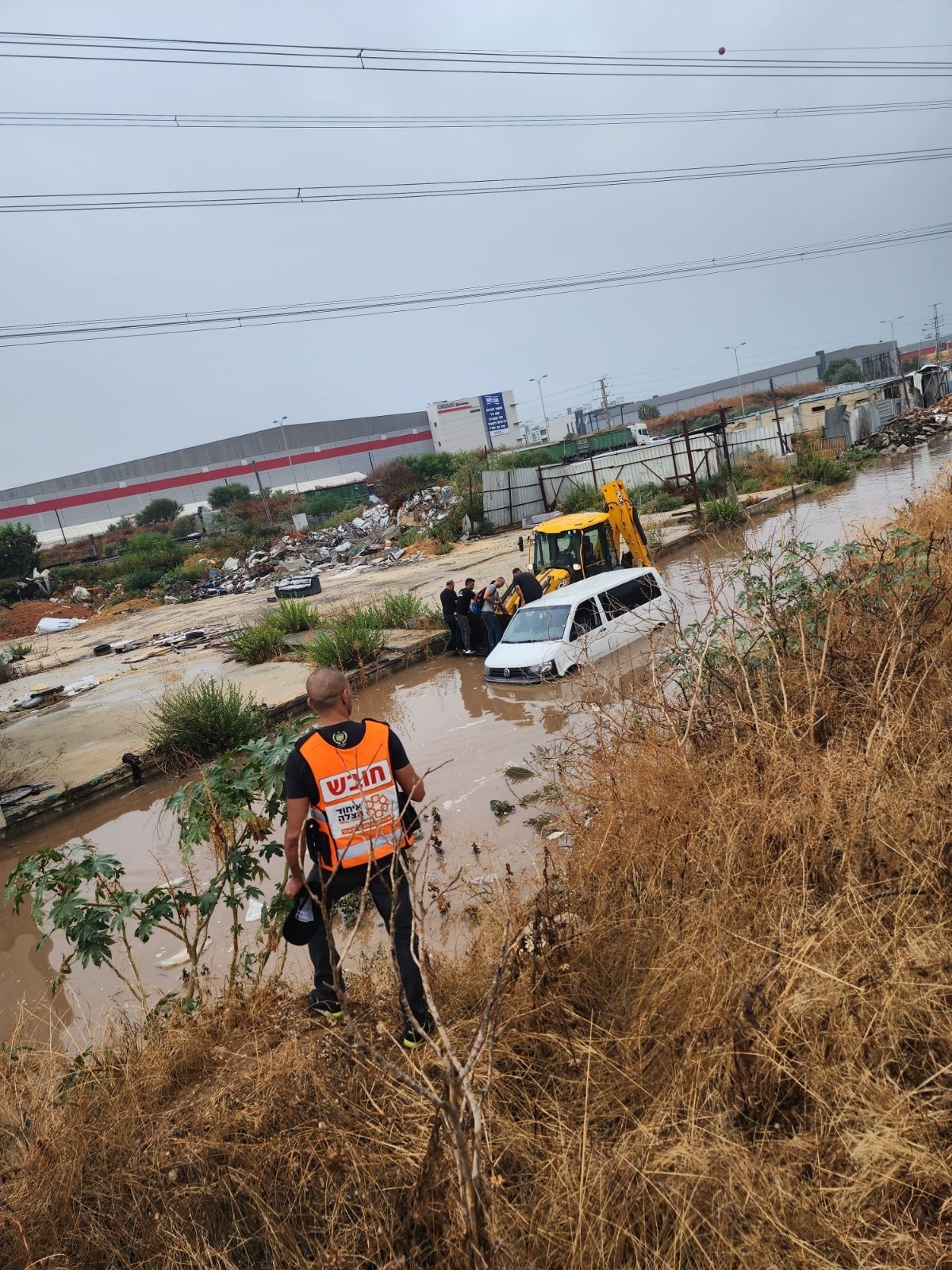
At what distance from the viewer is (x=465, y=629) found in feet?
49.6

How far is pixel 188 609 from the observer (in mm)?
31375

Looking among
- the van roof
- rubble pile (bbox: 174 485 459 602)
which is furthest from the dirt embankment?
the van roof

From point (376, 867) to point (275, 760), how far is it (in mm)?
840

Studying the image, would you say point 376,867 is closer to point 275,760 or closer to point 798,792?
point 275,760

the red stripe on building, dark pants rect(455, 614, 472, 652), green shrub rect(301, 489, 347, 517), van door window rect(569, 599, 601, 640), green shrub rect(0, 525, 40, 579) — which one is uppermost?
the red stripe on building

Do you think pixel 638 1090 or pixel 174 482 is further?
pixel 174 482

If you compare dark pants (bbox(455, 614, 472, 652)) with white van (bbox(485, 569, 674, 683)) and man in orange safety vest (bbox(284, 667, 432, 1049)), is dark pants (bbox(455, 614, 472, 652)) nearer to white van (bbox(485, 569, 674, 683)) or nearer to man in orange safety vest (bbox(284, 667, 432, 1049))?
white van (bbox(485, 569, 674, 683))

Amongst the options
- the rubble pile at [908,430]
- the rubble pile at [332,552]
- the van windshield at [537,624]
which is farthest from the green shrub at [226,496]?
the van windshield at [537,624]

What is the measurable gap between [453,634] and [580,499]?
1588 cm

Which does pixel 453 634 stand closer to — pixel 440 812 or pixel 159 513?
pixel 440 812

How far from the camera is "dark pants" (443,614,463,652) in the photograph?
15164 mm

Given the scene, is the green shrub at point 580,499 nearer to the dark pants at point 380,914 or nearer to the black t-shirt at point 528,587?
the black t-shirt at point 528,587

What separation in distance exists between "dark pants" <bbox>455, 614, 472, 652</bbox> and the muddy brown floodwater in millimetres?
387

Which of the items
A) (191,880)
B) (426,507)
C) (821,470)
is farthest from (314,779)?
(426,507)
